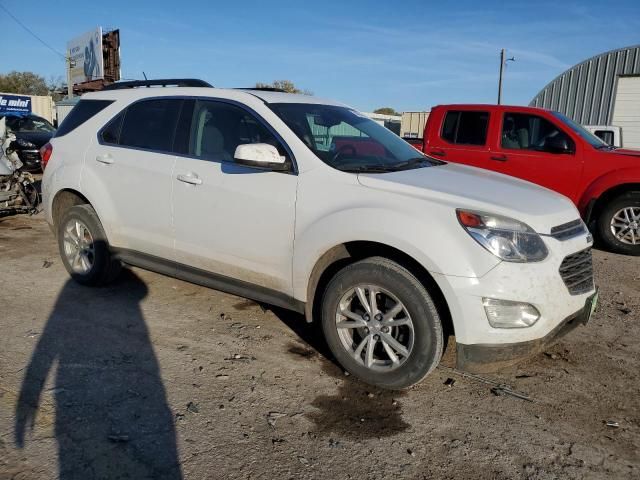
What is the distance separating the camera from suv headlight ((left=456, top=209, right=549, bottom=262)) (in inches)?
110

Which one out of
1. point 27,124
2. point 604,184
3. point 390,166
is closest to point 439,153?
point 604,184

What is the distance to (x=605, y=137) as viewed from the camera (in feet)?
36.1

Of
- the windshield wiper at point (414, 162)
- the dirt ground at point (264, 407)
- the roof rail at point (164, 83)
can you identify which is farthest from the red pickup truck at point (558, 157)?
the roof rail at point (164, 83)

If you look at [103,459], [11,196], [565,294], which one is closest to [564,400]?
[565,294]

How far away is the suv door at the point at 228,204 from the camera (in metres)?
3.48

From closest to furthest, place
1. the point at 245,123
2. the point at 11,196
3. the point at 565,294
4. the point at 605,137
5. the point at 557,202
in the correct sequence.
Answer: the point at 565,294, the point at 557,202, the point at 245,123, the point at 11,196, the point at 605,137

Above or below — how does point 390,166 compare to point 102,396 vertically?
above

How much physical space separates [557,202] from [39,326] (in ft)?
12.8

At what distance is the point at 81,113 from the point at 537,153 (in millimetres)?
5761

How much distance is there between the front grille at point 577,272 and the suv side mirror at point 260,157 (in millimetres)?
1828

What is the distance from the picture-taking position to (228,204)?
366 cm

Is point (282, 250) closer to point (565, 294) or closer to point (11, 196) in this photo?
point (565, 294)

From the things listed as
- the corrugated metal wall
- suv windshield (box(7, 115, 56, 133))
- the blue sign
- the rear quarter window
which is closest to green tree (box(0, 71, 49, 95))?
the blue sign

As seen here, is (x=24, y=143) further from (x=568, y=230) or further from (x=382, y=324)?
(x=568, y=230)
